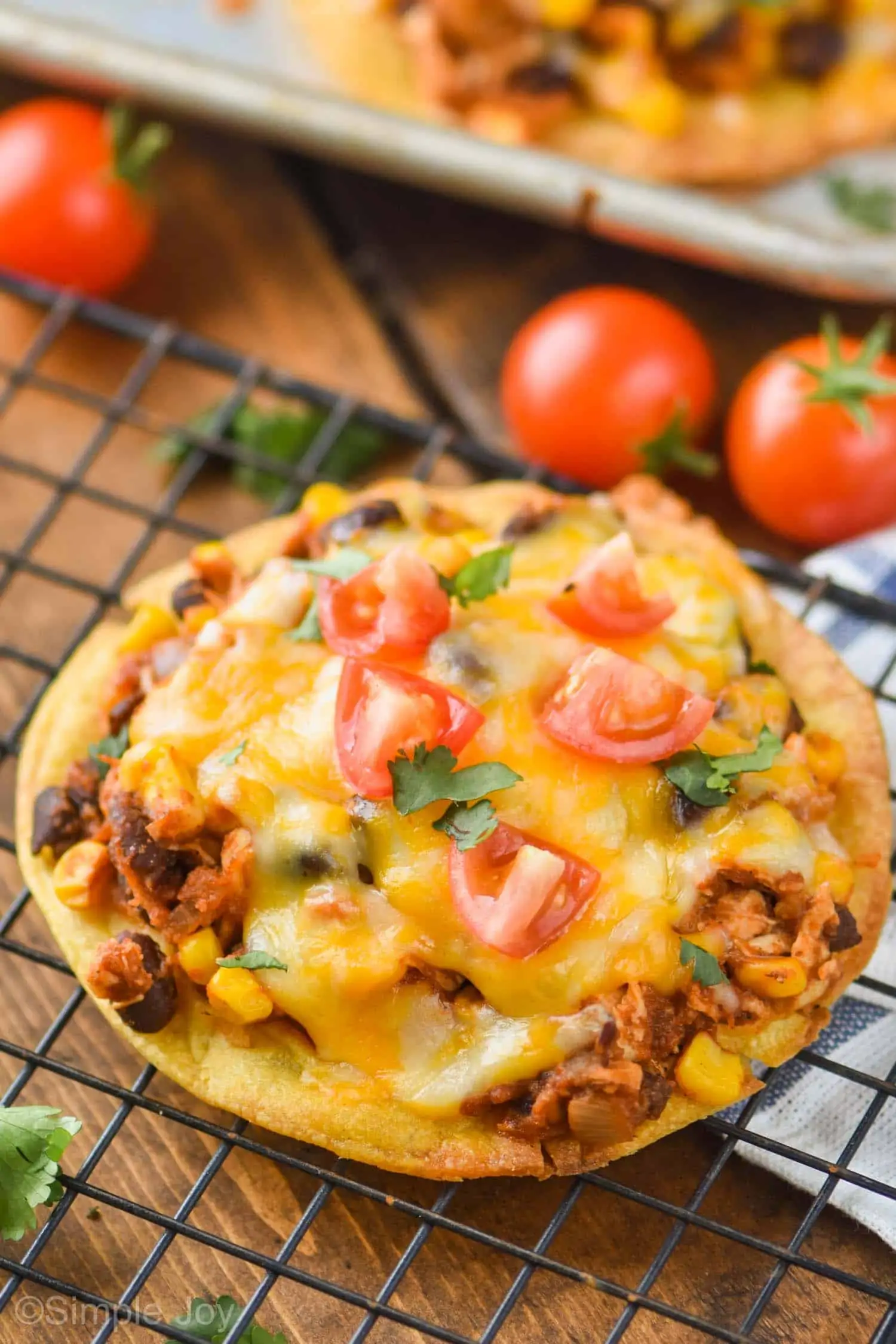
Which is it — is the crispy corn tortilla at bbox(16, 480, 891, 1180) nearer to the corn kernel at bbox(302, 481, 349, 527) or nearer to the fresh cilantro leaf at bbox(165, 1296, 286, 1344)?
the corn kernel at bbox(302, 481, 349, 527)

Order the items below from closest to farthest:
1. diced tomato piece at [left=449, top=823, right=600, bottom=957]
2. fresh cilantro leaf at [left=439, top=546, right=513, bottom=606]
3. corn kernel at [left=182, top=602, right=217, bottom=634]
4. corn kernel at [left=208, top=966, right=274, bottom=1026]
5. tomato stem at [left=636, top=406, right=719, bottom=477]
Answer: diced tomato piece at [left=449, top=823, right=600, bottom=957]
corn kernel at [left=208, top=966, right=274, bottom=1026]
fresh cilantro leaf at [left=439, top=546, right=513, bottom=606]
corn kernel at [left=182, top=602, right=217, bottom=634]
tomato stem at [left=636, top=406, right=719, bottom=477]

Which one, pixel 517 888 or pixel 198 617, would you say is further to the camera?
pixel 198 617

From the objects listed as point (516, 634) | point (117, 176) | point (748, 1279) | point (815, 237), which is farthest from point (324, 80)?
point (748, 1279)

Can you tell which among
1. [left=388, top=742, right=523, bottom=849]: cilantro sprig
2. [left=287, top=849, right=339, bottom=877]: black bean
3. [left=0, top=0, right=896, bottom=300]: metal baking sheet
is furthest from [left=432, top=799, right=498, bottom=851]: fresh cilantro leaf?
[left=0, top=0, right=896, bottom=300]: metal baking sheet

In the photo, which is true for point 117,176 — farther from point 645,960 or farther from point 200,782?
point 645,960

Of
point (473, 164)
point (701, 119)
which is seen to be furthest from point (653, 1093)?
point (701, 119)

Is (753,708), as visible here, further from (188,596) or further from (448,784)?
(188,596)

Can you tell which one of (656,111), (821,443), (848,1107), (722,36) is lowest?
(848,1107)
